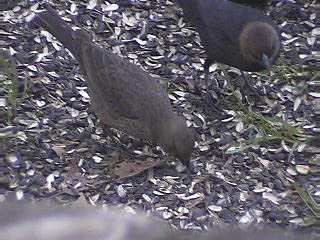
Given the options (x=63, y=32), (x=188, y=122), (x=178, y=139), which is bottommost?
(x=188, y=122)

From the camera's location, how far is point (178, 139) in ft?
13.6

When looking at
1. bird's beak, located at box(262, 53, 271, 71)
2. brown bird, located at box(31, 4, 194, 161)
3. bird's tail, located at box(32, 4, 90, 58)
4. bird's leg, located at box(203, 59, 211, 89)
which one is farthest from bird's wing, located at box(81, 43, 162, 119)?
bird's beak, located at box(262, 53, 271, 71)

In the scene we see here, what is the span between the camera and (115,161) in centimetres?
421

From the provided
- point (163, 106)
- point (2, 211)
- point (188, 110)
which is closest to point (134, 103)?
point (163, 106)

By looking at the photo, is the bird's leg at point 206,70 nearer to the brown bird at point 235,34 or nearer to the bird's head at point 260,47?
the brown bird at point 235,34

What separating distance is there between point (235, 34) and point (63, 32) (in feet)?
3.77

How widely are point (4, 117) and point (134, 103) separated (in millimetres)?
810

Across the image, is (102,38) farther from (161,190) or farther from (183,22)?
(161,190)

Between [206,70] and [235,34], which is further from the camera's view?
[206,70]

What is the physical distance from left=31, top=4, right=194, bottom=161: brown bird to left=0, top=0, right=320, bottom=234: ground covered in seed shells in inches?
6.2

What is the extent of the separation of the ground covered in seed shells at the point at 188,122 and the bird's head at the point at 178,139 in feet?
0.38

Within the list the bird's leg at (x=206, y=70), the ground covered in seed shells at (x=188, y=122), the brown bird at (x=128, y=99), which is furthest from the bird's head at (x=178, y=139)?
the bird's leg at (x=206, y=70)

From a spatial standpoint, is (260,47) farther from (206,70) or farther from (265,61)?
(206,70)

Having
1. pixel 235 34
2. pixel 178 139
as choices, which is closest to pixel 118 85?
pixel 178 139
